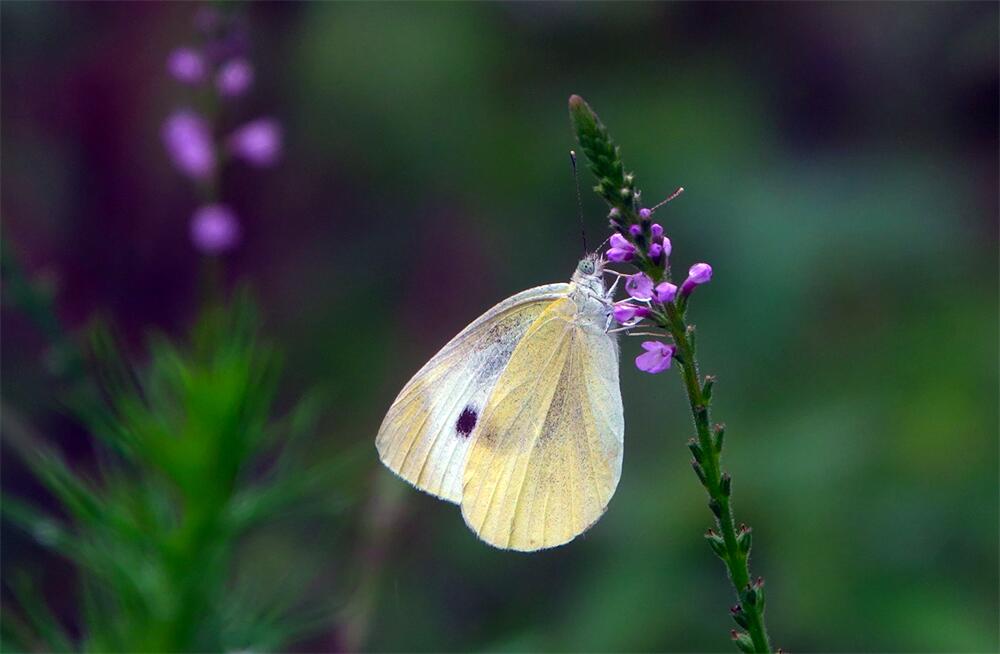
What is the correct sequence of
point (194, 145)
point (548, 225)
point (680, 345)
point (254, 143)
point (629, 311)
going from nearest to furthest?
point (680, 345) < point (629, 311) < point (194, 145) < point (254, 143) < point (548, 225)

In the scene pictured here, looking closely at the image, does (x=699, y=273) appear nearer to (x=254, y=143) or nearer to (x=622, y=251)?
(x=622, y=251)

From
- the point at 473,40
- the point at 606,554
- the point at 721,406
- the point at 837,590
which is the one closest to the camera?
the point at 837,590

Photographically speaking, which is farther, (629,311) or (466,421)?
(466,421)

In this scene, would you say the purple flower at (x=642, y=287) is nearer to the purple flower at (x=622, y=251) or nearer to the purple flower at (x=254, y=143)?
the purple flower at (x=622, y=251)

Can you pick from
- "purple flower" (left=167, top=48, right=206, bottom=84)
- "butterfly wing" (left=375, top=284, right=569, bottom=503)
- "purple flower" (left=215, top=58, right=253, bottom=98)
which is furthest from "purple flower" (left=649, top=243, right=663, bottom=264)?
"purple flower" (left=167, top=48, right=206, bottom=84)

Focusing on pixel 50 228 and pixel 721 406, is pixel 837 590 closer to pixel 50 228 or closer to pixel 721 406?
pixel 721 406

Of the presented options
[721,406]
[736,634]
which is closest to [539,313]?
[736,634]

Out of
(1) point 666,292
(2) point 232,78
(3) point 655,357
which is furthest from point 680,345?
(2) point 232,78

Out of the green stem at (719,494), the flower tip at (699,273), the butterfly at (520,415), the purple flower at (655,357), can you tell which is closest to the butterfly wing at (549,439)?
the butterfly at (520,415)
